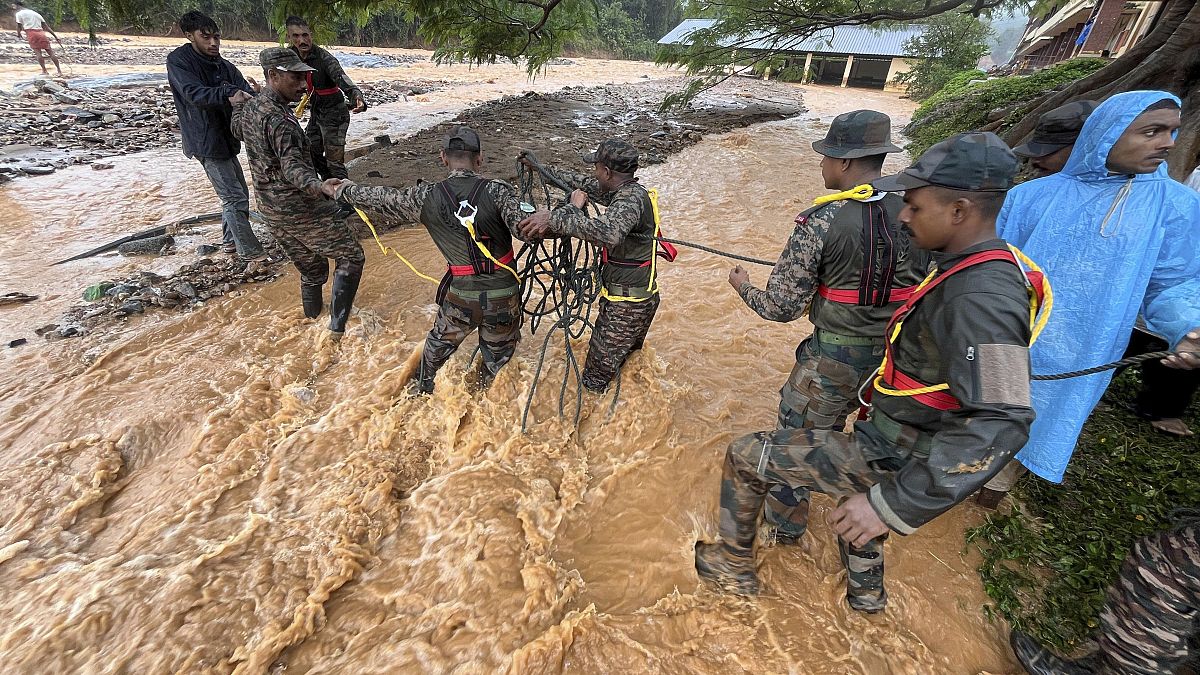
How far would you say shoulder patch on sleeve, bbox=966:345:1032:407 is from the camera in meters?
1.56

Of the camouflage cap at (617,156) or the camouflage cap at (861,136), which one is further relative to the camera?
the camouflage cap at (617,156)

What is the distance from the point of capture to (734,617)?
8.91 ft

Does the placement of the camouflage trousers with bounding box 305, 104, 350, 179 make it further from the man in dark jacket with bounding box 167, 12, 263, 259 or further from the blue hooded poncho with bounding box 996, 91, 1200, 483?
the blue hooded poncho with bounding box 996, 91, 1200, 483

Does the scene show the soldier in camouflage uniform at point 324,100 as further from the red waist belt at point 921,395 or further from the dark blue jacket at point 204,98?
the red waist belt at point 921,395

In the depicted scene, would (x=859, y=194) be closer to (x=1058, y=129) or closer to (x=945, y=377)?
(x=945, y=377)

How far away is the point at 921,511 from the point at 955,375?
1.51 feet

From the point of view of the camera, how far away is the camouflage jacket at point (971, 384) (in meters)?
1.58

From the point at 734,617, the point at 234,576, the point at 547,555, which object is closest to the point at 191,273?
the point at 234,576

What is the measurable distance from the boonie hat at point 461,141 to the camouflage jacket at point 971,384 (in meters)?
2.77

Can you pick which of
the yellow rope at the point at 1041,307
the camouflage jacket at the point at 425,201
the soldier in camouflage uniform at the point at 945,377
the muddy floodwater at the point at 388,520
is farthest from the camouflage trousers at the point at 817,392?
the camouflage jacket at the point at 425,201

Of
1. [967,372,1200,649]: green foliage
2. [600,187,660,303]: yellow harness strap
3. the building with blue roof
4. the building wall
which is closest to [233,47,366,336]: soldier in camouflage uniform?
[600,187,660,303]: yellow harness strap

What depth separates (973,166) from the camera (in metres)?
1.66

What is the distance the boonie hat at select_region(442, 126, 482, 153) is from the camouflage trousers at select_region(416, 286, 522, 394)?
97 cm

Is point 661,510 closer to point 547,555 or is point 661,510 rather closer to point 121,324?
point 547,555
